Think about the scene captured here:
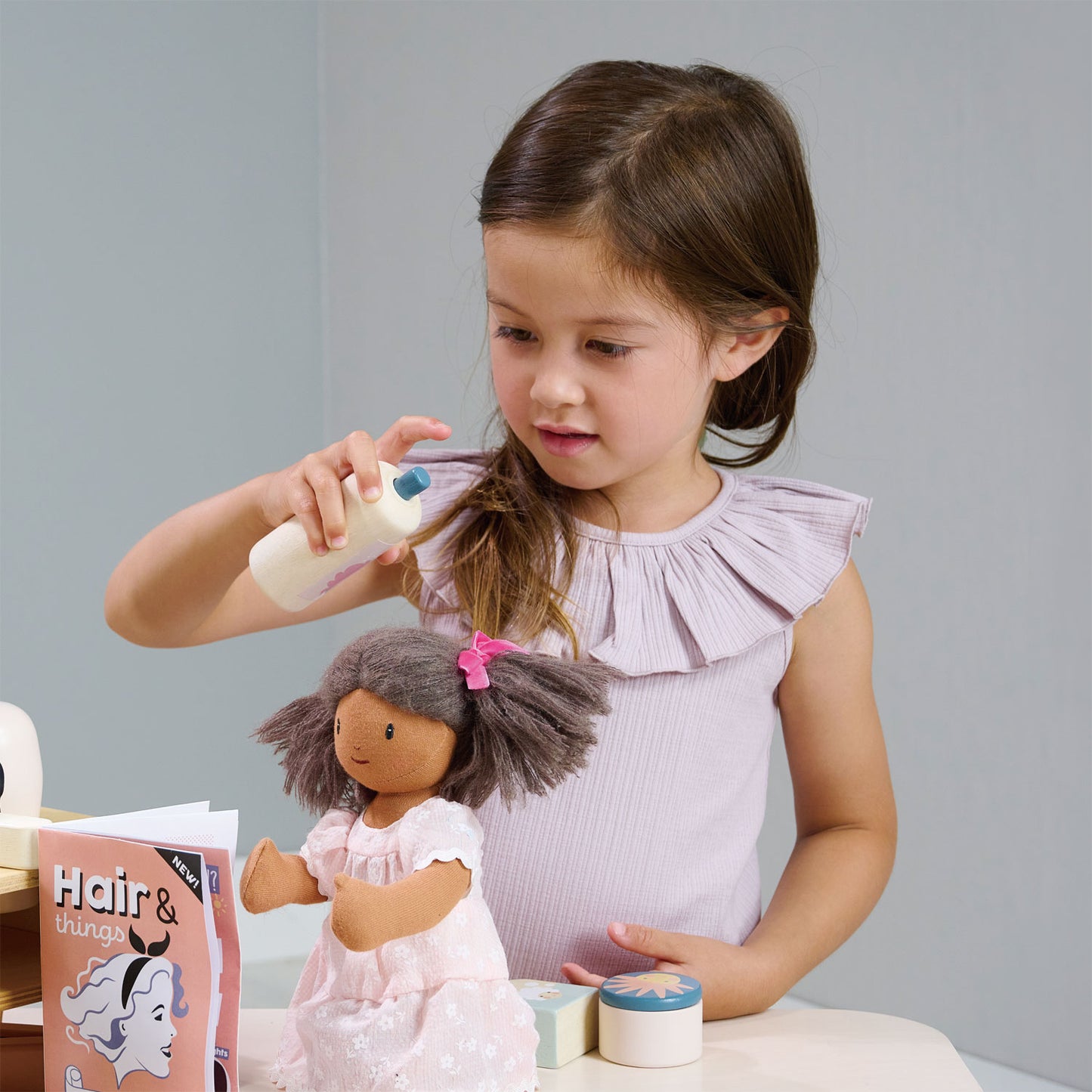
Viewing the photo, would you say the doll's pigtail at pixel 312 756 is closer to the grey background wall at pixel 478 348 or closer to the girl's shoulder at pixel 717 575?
the girl's shoulder at pixel 717 575

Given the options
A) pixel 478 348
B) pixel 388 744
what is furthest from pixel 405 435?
pixel 478 348

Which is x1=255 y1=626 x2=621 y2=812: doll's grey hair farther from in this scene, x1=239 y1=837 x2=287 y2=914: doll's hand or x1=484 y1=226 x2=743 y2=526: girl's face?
x1=484 y1=226 x2=743 y2=526: girl's face

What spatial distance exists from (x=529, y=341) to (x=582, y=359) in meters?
0.04

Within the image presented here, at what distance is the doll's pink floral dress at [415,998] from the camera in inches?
19.2

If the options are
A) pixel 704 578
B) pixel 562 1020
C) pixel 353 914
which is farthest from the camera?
pixel 704 578

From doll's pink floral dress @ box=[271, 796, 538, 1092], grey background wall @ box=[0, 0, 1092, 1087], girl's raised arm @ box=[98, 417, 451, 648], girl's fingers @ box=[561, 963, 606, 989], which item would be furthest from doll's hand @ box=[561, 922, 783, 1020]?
grey background wall @ box=[0, 0, 1092, 1087]

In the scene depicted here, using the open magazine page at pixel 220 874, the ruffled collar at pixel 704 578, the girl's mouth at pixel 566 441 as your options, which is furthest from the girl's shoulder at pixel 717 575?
the open magazine page at pixel 220 874

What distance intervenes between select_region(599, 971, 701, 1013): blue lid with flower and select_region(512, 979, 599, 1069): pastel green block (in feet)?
0.04

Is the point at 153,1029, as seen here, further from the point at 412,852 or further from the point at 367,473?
the point at 367,473

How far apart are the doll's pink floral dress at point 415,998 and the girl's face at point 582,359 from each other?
255 mm

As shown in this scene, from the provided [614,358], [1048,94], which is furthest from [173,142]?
[614,358]

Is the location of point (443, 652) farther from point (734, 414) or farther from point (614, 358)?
point (734, 414)

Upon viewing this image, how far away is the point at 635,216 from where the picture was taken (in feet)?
2.27

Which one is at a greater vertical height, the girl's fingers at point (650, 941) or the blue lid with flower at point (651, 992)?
the blue lid with flower at point (651, 992)
